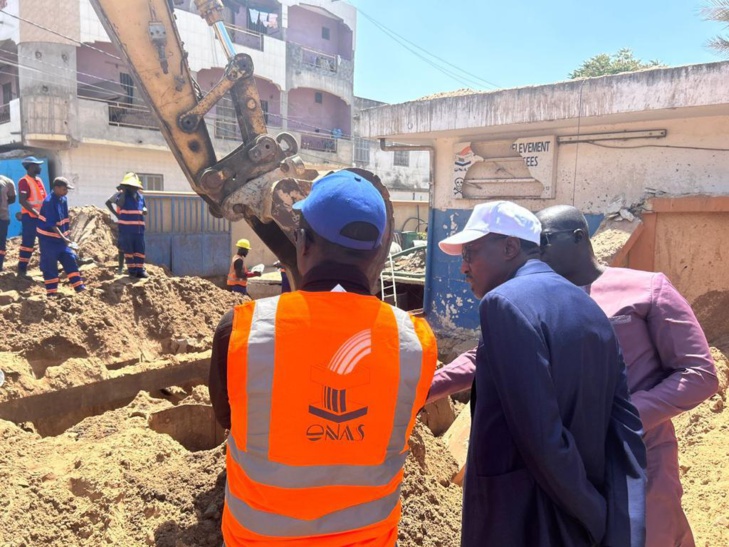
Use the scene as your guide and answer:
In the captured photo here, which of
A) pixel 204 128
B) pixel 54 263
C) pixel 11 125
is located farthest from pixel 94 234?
pixel 204 128

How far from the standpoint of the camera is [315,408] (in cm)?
142

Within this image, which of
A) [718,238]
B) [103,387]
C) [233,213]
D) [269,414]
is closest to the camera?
[269,414]

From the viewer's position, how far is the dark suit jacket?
56.6 inches

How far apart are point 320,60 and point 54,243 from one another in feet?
65.5

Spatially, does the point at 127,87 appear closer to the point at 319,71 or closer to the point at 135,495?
the point at 319,71

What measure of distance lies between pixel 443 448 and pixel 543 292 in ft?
8.01

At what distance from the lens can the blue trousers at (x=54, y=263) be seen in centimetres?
746

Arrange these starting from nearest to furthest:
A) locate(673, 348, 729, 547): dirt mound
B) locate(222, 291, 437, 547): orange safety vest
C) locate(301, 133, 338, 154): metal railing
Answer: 1. locate(222, 291, 437, 547): orange safety vest
2. locate(673, 348, 729, 547): dirt mound
3. locate(301, 133, 338, 154): metal railing

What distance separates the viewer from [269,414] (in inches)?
55.6

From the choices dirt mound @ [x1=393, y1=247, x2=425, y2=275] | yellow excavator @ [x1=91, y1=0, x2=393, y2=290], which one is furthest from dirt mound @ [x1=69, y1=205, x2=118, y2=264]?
yellow excavator @ [x1=91, y1=0, x2=393, y2=290]

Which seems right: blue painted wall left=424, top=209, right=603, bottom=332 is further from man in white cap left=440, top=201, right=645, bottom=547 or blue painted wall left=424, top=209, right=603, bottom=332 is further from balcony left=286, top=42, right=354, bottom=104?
balcony left=286, top=42, right=354, bottom=104

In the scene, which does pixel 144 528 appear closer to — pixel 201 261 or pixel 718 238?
pixel 718 238

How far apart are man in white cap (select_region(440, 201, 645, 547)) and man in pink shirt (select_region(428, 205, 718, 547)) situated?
1.49 ft

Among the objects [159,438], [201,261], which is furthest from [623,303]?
[201,261]
